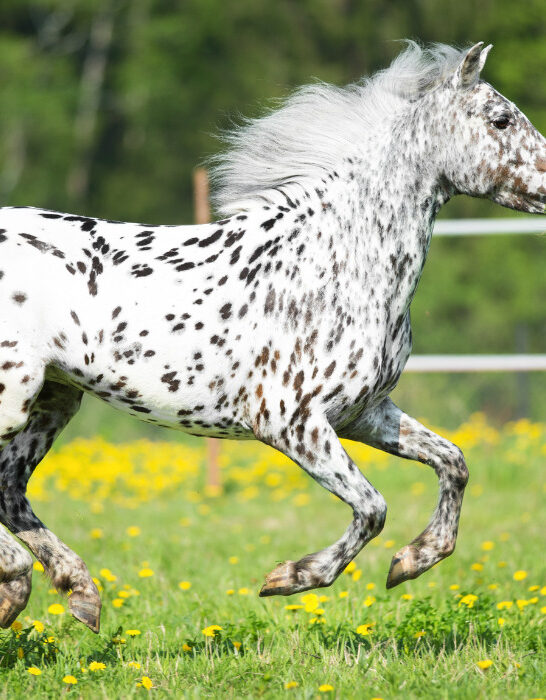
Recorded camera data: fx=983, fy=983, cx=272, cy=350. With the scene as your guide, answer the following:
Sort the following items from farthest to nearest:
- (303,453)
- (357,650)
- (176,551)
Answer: (176,551) → (357,650) → (303,453)

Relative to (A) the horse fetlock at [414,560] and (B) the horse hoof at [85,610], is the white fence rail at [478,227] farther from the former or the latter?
(B) the horse hoof at [85,610]

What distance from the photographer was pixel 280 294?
3664mm

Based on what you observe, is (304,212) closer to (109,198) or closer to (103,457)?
(103,457)

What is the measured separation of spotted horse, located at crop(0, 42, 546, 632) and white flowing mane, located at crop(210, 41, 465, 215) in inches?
1.4

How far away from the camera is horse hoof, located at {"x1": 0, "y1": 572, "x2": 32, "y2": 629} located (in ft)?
11.4

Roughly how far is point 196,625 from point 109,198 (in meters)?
17.2

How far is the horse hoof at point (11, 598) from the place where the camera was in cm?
347

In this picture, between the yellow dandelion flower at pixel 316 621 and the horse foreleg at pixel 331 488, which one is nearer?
the horse foreleg at pixel 331 488

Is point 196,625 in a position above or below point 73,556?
below

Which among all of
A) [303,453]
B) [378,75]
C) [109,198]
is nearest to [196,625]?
[303,453]

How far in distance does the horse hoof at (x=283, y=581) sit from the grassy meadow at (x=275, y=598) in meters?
0.29

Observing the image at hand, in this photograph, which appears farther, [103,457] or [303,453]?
[103,457]

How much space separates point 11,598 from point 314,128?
7.05 feet

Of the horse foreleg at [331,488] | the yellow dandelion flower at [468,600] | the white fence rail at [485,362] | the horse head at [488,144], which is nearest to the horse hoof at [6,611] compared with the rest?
the horse foreleg at [331,488]
